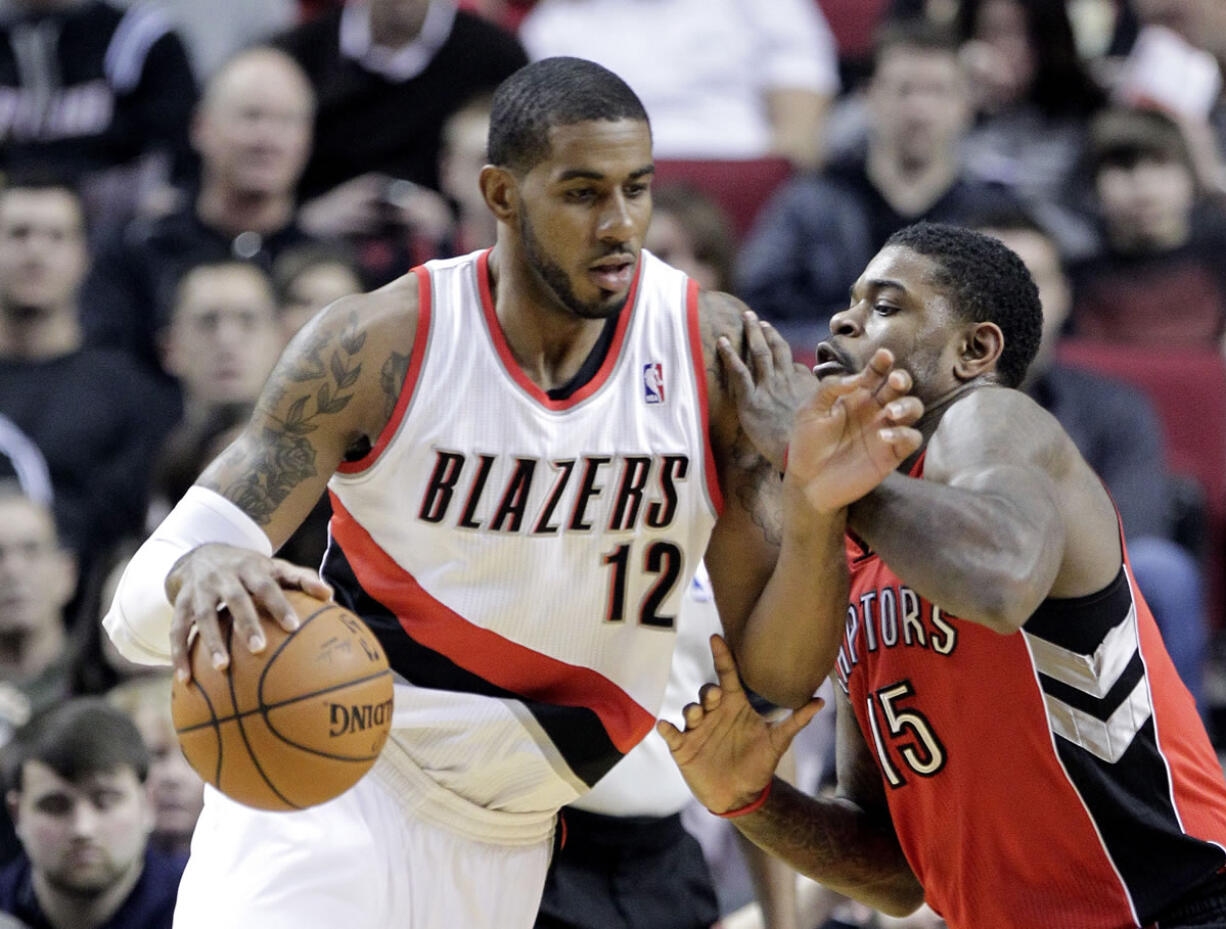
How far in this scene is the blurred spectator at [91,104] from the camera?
884 centimetres

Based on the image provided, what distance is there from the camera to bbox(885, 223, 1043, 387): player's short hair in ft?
12.3

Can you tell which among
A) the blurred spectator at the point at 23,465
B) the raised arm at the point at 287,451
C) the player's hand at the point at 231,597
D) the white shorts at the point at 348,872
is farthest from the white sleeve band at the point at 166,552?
the blurred spectator at the point at 23,465

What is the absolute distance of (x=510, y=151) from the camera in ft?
12.9

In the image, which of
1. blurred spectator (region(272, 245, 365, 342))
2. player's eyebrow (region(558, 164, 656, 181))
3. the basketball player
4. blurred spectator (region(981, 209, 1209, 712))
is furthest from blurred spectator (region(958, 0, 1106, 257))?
player's eyebrow (region(558, 164, 656, 181))

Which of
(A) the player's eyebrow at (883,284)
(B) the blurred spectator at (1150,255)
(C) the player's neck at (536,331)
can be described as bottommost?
(B) the blurred spectator at (1150,255)

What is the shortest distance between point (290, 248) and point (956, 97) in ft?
9.73

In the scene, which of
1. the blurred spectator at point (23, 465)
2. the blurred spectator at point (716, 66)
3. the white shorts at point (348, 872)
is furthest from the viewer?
the blurred spectator at point (716, 66)

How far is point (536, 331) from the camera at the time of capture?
4000mm

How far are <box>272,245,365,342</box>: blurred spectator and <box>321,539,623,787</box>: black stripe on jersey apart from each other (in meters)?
3.45

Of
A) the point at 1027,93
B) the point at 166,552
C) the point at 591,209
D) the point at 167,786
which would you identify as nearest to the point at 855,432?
the point at 591,209

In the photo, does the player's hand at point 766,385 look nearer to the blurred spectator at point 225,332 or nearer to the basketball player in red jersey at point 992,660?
the basketball player in red jersey at point 992,660

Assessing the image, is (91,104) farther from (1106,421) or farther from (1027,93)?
(1106,421)

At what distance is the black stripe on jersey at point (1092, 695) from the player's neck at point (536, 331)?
4.02 ft

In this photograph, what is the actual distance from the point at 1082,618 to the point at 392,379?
148 cm
